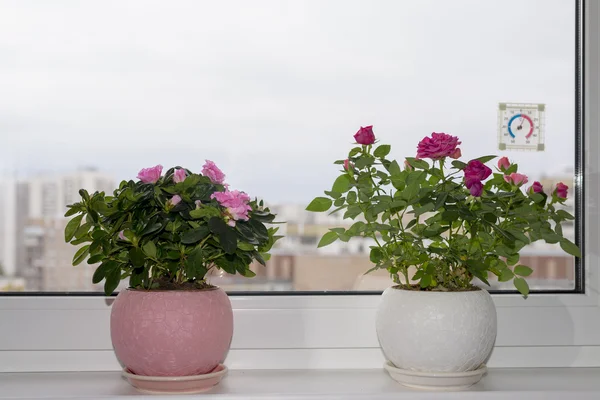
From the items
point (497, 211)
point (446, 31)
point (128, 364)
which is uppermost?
point (446, 31)

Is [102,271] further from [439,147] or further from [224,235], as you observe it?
[439,147]

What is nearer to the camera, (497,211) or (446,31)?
(497,211)

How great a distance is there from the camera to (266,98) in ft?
5.22

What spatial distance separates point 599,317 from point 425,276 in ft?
1.70

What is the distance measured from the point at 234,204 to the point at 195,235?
0.26ft

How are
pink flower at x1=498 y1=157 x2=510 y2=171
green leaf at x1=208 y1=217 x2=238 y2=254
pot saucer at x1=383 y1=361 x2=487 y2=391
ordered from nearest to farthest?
1. green leaf at x1=208 y1=217 x2=238 y2=254
2. pot saucer at x1=383 y1=361 x2=487 y2=391
3. pink flower at x1=498 y1=157 x2=510 y2=171

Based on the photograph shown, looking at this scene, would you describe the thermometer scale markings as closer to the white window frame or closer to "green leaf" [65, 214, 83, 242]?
the white window frame

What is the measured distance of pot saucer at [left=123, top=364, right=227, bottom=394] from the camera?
1214 mm

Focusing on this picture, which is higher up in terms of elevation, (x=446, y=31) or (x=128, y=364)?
(x=446, y=31)

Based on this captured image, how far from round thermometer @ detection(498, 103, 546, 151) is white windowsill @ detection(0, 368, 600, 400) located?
0.48 m

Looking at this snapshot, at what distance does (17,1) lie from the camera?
1.55 m

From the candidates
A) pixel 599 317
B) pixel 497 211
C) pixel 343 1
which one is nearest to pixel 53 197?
pixel 343 1

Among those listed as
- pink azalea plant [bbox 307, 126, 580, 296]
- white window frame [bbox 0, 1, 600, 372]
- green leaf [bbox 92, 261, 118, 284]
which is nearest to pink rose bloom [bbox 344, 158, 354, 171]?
pink azalea plant [bbox 307, 126, 580, 296]

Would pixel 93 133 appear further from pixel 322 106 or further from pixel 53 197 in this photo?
pixel 322 106
